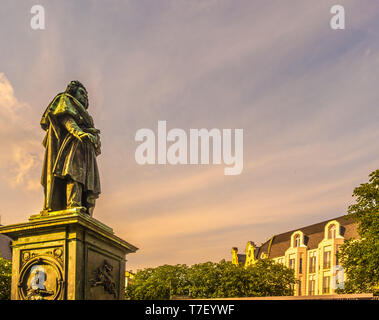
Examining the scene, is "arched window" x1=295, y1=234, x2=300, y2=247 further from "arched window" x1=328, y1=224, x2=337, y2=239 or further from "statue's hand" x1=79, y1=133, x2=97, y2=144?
"statue's hand" x1=79, y1=133, x2=97, y2=144

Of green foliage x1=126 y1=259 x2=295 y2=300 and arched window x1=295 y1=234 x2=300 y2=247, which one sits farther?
arched window x1=295 y1=234 x2=300 y2=247

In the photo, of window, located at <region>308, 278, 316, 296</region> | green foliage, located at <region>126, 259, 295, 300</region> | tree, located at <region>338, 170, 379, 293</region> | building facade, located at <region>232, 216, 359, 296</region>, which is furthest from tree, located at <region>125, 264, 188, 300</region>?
tree, located at <region>338, 170, 379, 293</region>

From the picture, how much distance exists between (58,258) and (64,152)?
197cm

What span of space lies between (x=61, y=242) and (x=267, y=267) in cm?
5454

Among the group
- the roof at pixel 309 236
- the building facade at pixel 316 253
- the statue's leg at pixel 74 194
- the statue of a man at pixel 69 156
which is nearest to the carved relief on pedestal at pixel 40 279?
the statue of a man at pixel 69 156

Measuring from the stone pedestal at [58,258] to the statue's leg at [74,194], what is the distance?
0.22 m

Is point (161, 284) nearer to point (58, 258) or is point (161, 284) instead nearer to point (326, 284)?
point (326, 284)

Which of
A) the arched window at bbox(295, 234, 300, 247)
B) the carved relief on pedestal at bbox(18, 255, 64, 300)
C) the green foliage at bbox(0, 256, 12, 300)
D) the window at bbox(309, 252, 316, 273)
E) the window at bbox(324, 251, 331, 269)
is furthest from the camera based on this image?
the arched window at bbox(295, 234, 300, 247)

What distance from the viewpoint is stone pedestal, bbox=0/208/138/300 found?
6.20m

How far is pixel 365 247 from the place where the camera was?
104 feet

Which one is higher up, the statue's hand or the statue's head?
the statue's head

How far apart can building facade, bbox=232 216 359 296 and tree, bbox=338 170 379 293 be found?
35.0 meters

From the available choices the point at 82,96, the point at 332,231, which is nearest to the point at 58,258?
the point at 82,96

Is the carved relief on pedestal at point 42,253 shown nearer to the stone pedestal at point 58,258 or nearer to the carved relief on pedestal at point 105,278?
the stone pedestal at point 58,258
